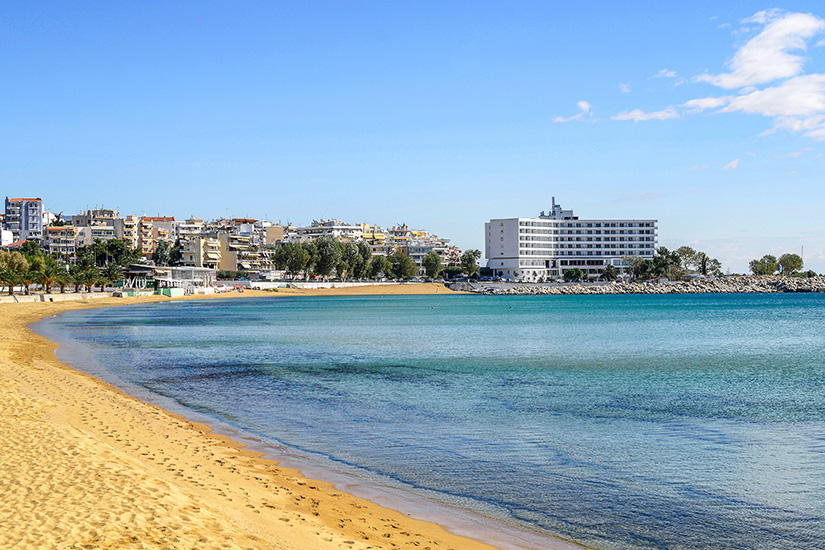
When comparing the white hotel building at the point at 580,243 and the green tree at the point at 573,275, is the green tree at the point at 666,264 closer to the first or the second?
the white hotel building at the point at 580,243

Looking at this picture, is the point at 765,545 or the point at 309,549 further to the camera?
the point at 765,545

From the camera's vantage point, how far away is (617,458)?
13.6 m

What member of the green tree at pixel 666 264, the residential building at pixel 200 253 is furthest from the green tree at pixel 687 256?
the residential building at pixel 200 253

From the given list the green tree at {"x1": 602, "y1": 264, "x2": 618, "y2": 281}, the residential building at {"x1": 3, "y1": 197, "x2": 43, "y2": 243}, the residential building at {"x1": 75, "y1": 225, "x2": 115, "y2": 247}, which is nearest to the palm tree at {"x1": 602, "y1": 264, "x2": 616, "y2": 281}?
the green tree at {"x1": 602, "y1": 264, "x2": 618, "y2": 281}

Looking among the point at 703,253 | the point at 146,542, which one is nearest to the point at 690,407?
the point at 146,542

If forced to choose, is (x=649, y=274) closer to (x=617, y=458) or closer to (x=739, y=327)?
(x=739, y=327)

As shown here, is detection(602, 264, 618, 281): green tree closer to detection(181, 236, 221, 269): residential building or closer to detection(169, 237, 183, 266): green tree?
detection(181, 236, 221, 269): residential building

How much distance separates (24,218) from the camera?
18838cm

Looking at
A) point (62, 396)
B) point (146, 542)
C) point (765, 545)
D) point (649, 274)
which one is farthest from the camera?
point (649, 274)

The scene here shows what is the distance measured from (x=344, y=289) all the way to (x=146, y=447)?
139 metres

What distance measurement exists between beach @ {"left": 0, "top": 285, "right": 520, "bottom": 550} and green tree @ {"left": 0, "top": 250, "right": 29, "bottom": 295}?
7415 cm

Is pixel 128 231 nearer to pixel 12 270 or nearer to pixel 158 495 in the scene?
pixel 12 270

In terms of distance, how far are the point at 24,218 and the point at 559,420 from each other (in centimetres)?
20280

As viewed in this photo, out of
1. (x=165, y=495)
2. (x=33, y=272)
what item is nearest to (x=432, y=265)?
(x=33, y=272)
